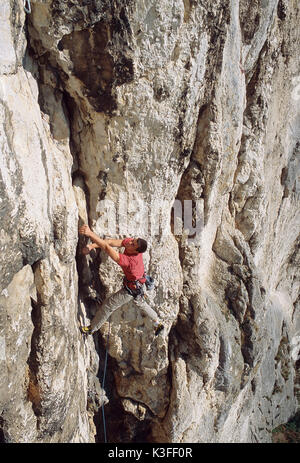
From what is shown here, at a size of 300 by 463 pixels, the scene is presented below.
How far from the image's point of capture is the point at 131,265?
6062mm

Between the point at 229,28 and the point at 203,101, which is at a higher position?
the point at 229,28

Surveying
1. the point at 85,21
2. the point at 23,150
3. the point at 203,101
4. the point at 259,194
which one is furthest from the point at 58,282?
the point at 259,194

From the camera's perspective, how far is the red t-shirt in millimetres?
6027

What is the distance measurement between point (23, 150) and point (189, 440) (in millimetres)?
6812

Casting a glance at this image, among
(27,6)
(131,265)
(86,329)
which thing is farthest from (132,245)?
(27,6)

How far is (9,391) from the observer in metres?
4.63

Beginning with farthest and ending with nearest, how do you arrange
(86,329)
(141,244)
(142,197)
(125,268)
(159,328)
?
1. (159,328)
2. (86,329)
3. (142,197)
4. (125,268)
5. (141,244)

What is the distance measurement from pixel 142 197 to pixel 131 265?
1125 millimetres

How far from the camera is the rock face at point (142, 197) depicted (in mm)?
4633

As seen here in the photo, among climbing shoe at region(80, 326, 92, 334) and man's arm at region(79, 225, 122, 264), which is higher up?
man's arm at region(79, 225, 122, 264)

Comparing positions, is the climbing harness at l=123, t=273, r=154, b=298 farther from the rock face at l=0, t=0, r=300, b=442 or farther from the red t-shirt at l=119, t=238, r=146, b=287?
the rock face at l=0, t=0, r=300, b=442

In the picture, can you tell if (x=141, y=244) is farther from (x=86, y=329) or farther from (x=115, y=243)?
(x=86, y=329)

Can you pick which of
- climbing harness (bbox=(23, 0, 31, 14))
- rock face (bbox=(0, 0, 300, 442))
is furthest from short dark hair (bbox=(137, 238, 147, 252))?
climbing harness (bbox=(23, 0, 31, 14))

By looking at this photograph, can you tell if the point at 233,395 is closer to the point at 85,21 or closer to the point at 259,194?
the point at 259,194
